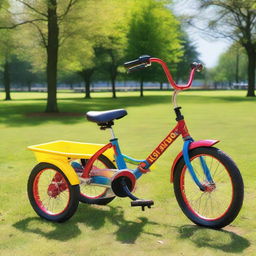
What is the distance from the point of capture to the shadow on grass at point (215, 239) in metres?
3.60

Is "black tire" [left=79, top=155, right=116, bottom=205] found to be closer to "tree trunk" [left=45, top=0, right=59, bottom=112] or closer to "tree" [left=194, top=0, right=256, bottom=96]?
"tree trunk" [left=45, top=0, right=59, bottom=112]

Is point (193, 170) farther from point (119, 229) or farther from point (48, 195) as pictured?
point (48, 195)

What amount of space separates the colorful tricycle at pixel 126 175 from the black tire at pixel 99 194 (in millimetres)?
13

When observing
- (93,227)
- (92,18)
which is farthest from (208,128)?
(92,18)

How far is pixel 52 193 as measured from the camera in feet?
15.0

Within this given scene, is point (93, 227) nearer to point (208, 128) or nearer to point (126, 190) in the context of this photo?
point (126, 190)

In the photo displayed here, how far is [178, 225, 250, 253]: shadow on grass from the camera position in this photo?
11.8ft

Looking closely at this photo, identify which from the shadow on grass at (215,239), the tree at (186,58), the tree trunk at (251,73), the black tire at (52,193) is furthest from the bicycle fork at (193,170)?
the tree at (186,58)

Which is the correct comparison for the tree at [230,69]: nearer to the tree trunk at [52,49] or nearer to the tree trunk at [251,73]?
the tree trunk at [251,73]

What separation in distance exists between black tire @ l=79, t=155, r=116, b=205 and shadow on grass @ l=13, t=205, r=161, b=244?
13 centimetres

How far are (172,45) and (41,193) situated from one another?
3566 centimetres

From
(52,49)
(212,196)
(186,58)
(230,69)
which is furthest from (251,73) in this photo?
(230,69)

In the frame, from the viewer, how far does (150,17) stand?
125 ft

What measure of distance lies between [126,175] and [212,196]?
1.27 m
